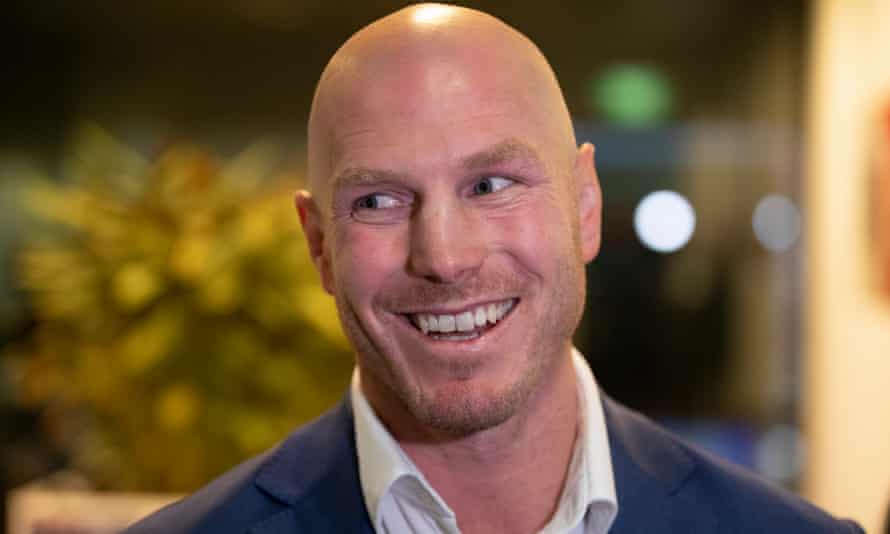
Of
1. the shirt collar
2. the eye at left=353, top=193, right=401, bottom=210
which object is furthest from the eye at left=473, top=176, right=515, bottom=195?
the shirt collar

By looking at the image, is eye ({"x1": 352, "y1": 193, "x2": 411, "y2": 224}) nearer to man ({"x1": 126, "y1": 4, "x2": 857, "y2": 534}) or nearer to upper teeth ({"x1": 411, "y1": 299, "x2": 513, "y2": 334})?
man ({"x1": 126, "y1": 4, "x2": 857, "y2": 534})

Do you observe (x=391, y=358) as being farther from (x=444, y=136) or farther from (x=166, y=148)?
(x=166, y=148)

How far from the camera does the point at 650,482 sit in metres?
1.59

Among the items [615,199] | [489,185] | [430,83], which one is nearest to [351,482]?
[489,185]

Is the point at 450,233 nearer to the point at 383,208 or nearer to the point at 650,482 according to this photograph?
the point at 383,208

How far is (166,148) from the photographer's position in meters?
3.86

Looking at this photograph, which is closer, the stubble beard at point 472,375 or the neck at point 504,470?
the stubble beard at point 472,375

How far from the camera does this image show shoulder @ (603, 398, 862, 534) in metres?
1.57

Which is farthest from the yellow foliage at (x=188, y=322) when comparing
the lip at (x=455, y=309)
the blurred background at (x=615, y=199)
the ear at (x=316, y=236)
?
the lip at (x=455, y=309)

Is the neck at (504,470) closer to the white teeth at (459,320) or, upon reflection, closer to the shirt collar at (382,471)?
the shirt collar at (382,471)

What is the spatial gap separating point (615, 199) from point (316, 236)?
7.15 ft

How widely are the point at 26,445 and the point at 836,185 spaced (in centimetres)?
302

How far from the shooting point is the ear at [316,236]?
5.24ft

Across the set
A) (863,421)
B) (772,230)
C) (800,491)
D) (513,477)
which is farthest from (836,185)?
(513,477)
